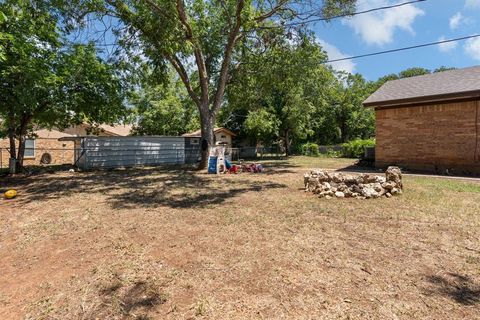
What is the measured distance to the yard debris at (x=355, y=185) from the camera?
7516 millimetres

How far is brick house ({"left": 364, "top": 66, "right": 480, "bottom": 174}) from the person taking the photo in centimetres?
1150

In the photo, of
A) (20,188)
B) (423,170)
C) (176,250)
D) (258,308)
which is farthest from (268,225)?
(423,170)

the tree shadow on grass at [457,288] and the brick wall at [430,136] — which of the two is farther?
the brick wall at [430,136]

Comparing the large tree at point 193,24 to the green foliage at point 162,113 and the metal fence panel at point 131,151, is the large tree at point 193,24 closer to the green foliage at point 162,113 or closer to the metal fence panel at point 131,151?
the metal fence panel at point 131,151

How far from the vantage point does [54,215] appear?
624 centimetres

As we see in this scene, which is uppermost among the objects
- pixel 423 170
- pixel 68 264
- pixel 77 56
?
pixel 77 56

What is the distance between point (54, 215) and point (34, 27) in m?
8.87

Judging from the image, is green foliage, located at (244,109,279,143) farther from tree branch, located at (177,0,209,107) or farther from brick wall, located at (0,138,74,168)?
brick wall, located at (0,138,74,168)

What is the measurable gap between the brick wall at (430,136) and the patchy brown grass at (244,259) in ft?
19.0

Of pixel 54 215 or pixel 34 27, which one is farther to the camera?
pixel 34 27

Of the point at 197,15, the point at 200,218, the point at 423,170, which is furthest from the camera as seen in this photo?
the point at 197,15

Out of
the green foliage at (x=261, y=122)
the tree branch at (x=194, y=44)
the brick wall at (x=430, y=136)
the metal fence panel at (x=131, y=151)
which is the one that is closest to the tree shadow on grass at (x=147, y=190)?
the tree branch at (x=194, y=44)

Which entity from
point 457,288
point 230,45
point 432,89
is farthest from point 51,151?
point 457,288

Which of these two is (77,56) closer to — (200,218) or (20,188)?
(20,188)
